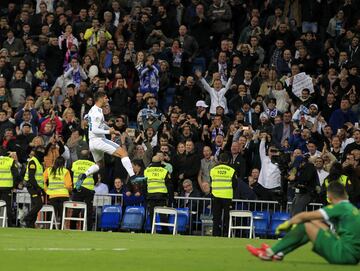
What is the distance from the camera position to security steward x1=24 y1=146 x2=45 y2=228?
90.6 feet

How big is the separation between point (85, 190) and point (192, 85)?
19.6ft

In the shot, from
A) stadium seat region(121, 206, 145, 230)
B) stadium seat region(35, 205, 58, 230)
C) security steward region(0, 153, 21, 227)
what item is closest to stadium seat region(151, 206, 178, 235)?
stadium seat region(121, 206, 145, 230)

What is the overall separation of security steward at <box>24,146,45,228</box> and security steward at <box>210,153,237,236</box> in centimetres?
434

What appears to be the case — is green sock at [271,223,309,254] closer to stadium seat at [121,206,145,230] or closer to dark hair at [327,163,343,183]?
dark hair at [327,163,343,183]

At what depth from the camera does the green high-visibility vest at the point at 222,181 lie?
88.3 feet

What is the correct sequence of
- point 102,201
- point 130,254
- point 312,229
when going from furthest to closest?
point 102,201 < point 130,254 < point 312,229

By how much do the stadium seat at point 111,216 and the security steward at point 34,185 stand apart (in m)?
1.71

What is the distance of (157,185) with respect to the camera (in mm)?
27750

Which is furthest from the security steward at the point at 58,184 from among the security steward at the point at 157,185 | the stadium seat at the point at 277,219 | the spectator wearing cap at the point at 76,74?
the spectator wearing cap at the point at 76,74

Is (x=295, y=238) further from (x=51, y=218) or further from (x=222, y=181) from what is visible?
(x=51, y=218)

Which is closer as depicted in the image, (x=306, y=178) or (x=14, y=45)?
(x=306, y=178)

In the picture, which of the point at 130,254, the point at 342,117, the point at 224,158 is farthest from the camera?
the point at 342,117

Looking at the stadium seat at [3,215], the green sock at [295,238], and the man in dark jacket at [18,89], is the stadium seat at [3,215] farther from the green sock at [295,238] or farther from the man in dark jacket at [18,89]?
the green sock at [295,238]

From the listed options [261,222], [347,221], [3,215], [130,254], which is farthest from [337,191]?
[3,215]
